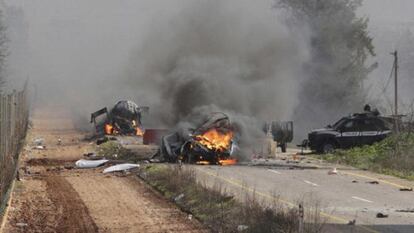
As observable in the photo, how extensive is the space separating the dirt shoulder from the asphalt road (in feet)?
8.72

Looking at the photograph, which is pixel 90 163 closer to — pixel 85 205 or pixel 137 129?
pixel 85 205

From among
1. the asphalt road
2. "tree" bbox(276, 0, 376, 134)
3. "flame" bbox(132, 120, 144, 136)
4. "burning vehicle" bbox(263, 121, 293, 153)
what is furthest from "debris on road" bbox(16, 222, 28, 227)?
"tree" bbox(276, 0, 376, 134)

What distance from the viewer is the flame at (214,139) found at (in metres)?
32.8

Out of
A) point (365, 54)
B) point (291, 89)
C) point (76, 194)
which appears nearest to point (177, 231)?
point (76, 194)

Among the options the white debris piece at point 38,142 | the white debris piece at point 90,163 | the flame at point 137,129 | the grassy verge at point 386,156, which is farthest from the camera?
the flame at point 137,129

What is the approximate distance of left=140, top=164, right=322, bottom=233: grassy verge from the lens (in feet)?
47.0

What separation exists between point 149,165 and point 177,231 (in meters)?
14.7

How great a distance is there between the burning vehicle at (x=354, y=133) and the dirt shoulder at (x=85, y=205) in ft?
51.1

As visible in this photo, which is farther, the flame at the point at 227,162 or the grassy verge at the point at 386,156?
the flame at the point at 227,162

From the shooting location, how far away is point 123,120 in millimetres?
52406

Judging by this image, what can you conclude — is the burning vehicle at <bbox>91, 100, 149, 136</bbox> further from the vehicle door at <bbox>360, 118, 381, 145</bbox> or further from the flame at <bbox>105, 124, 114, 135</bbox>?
the vehicle door at <bbox>360, 118, 381, 145</bbox>

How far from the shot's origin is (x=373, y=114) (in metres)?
41.6

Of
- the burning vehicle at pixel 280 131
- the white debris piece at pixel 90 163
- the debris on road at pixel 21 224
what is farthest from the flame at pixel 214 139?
the debris on road at pixel 21 224

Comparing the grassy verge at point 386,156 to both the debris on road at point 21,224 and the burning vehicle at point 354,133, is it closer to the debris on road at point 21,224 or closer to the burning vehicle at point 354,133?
the burning vehicle at point 354,133
